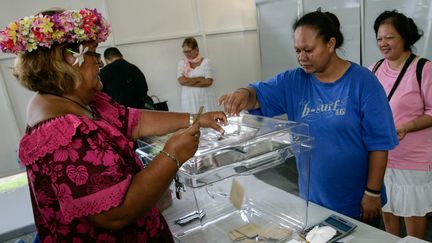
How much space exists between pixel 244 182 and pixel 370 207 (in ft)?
1.55

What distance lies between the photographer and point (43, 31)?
77cm

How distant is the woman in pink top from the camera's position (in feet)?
5.61

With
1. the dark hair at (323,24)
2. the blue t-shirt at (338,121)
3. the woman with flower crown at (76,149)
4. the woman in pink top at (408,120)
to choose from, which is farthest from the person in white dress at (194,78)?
the woman with flower crown at (76,149)

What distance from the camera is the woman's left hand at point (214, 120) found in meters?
1.20

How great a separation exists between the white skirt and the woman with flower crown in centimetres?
142

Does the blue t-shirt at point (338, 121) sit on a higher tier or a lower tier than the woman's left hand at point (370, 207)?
higher

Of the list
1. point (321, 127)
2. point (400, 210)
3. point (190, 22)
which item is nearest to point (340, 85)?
point (321, 127)

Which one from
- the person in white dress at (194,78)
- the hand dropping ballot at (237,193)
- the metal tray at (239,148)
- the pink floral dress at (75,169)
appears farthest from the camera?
the person in white dress at (194,78)

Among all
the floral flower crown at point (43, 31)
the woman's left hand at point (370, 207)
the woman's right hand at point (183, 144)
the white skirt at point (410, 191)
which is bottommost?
the white skirt at point (410, 191)

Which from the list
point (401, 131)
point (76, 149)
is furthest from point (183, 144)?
point (401, 131)

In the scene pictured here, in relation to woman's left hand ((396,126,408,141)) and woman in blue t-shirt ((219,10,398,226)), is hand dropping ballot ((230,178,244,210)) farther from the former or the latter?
woman's left hand ((396,126,408,141))

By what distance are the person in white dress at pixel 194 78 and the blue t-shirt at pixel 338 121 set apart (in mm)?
2480

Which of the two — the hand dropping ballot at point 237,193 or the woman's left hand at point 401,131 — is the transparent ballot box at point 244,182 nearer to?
the hand dropping ballot at point 237,193

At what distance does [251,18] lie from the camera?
4.78 m
